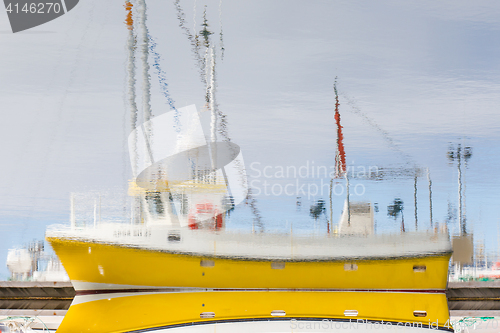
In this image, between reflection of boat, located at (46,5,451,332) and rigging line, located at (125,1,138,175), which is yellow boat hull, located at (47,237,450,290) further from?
rigging line, located at (125,1,138,175)

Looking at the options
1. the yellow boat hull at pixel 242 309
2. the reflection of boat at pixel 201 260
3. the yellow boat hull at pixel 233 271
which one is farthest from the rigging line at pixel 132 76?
the yellow boat hull at pixel 242 309

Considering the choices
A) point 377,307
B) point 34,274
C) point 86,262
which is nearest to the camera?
point 86,262

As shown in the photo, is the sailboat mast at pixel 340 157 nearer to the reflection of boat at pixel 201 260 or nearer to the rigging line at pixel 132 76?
the reflection of boat at pixel 201 260

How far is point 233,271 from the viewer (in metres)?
3.25

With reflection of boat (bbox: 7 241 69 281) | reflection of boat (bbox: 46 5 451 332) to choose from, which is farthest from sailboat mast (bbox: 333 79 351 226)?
reflection of boat (bbox: 7 241 69 281)

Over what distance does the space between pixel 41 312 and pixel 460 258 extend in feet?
15.0

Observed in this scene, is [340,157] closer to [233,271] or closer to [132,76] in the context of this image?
[233,271]

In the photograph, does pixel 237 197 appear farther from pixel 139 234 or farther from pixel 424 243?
pixel 424 243

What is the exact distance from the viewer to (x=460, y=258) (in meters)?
3.40

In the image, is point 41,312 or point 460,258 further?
point 41,312

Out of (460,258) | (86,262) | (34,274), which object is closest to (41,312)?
(34,274)

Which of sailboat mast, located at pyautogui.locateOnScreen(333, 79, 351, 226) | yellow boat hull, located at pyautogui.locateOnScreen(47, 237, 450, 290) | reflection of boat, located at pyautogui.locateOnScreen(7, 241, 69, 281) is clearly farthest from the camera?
reflection of boat, located at pyautogui.locateOnScreen(7, 241, 69, 281)

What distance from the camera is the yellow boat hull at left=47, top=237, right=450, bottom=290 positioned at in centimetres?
315

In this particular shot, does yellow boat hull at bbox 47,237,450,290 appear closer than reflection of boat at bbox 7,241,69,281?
Yes
